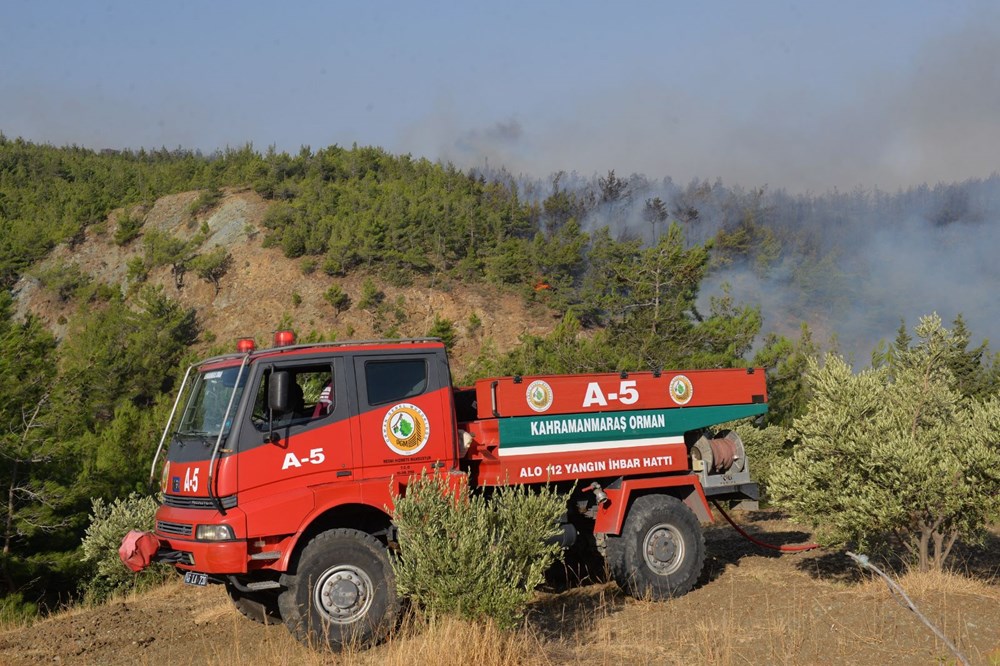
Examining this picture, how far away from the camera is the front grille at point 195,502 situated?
25.0 ft

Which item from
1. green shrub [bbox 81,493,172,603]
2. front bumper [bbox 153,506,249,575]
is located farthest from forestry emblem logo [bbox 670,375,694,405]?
green shrub [bbox 81,493,172,603]

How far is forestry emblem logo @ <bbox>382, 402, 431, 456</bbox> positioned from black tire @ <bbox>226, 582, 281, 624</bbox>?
2035 millimetres

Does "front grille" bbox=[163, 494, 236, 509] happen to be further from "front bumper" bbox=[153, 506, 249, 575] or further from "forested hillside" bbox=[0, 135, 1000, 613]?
"forested hillside" bbox=[0, 135, 1000, 613]

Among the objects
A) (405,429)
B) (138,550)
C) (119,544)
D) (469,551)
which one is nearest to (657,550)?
(405,429)

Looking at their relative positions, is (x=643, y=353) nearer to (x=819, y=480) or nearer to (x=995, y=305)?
(x=819, y=480)

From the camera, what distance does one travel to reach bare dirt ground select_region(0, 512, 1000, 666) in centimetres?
682

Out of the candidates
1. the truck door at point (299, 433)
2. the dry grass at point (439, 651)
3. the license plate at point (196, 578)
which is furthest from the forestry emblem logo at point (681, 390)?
the license plate at point (196, 578)

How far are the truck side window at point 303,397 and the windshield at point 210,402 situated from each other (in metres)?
0.23

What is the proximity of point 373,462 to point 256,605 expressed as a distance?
2139mm

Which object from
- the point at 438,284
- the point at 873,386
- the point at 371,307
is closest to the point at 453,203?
the point at 438,284

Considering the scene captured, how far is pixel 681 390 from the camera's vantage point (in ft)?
33.9

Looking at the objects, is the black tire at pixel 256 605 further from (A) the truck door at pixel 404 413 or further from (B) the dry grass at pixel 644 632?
(A) the truck door at pixel 404 413

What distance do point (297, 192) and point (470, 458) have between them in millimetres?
62128

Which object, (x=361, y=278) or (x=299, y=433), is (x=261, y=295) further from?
(x=299, y=433)
